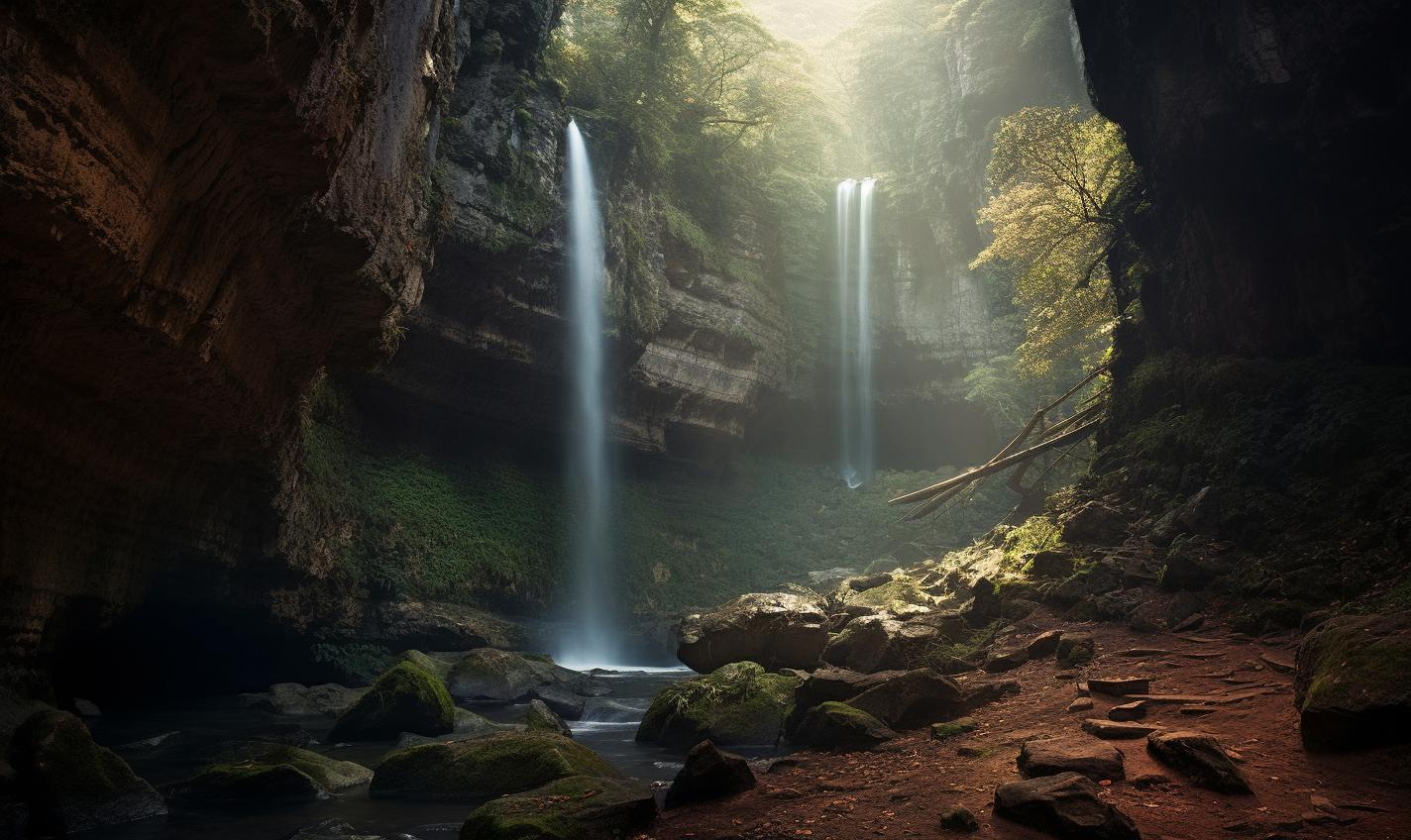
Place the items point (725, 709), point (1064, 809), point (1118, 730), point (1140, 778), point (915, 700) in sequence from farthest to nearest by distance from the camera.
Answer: point (725, 709), point (915, 700), point (1118, 730), point (1140, 778), point (1064, 809)

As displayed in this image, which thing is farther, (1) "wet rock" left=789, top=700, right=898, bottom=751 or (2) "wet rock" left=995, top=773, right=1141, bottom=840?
(1) "wet rock" left=789, top=700, right=898, bottom=751

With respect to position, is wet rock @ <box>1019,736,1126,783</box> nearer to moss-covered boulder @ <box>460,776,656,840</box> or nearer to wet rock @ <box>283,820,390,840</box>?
moss-covered boulder @ <box>460,776,656,840</box>

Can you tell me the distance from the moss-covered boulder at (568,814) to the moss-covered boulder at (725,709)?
3532 millimetres

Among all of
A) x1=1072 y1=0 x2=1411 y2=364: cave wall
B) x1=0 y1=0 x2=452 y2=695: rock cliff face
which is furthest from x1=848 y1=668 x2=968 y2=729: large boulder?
x1=1072 y1=0 x2=1411 y2=364: cave wall

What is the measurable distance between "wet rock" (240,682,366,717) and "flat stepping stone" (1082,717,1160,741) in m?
11.4

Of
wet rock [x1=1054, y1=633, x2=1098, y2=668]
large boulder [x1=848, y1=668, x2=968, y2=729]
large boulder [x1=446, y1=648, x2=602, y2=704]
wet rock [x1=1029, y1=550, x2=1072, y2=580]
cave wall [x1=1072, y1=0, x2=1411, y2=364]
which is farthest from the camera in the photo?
large boulder [x1=446, y1=648, x2=602, y2=704]

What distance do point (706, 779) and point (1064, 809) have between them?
280 centimetres

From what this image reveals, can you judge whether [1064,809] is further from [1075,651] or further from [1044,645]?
[1044,645]

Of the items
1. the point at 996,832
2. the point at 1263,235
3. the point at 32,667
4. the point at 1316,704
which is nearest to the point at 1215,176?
the point at 1263,235

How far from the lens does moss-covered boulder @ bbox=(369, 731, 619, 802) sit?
679 centimetres

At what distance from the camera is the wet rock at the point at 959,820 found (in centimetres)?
443

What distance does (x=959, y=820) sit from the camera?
4.47 m

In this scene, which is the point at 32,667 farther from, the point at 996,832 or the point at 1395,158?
the point at 1395,158

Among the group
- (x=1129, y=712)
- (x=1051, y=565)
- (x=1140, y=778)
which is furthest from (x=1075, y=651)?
(x=1140, y=778)
